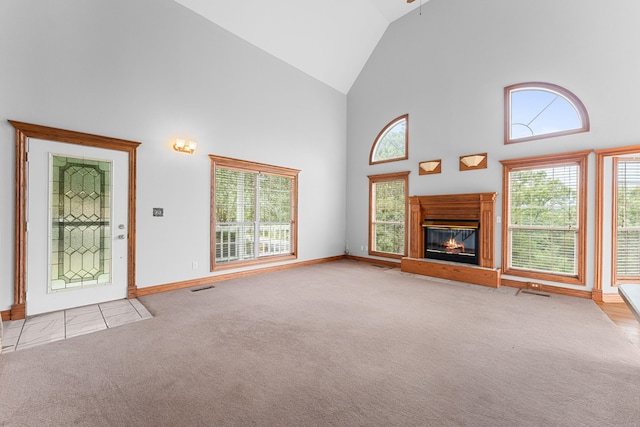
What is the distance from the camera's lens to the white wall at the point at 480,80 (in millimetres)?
4074

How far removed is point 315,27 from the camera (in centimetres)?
579

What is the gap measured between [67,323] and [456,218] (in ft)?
20.2

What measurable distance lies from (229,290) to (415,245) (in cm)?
382

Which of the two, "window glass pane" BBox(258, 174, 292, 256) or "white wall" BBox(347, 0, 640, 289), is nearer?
"white wall" BBox(347, 0, 640, 289)

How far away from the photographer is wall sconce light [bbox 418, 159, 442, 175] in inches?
228

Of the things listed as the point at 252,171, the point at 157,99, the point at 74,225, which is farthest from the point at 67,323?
the point at 252,171

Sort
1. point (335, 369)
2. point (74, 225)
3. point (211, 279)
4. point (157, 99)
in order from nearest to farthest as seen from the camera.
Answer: point (335, 369) → point (74, 225) → point (157, 99) → point (211, 279)

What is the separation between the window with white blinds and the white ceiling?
4884 millimetres

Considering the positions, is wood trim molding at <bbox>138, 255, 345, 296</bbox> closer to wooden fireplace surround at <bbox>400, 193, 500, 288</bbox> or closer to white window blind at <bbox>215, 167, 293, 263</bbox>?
white window blind at <bbox>215, 167, 293, 263</bbox>

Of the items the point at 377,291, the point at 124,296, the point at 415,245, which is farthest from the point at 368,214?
the point at 124,296

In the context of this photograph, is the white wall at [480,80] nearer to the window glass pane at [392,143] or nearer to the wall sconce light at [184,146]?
the window glass pane at [392,143]

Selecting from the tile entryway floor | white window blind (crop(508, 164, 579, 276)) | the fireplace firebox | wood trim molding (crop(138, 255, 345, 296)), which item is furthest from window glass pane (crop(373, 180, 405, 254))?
the tile entryway floor

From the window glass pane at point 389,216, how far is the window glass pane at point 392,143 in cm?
63

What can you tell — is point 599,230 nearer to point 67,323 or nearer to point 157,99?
point 157,99
